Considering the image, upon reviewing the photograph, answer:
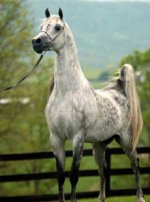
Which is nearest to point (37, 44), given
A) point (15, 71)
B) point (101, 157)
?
point (101, 157)

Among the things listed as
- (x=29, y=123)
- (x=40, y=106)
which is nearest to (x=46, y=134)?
(x=29, y=123)

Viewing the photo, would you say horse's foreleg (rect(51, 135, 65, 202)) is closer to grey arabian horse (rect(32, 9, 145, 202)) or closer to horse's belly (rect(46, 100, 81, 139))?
grey arabian horse (rect(32, 9, 145, 202))

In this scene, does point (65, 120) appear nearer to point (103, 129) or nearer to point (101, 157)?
point (103, 129)

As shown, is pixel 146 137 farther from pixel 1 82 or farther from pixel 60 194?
pixel 60 194

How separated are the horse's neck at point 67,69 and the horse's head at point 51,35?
11 centimetres

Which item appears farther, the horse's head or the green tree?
the green tree

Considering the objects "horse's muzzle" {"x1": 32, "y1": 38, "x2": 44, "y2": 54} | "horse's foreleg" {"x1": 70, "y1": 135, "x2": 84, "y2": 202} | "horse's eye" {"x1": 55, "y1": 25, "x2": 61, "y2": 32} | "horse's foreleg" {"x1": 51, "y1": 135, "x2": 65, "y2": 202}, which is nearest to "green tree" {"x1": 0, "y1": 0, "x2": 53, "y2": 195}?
"horse's foreleg" {"x1": 51, "y1": 135, "x2": 65, "y2": 202}

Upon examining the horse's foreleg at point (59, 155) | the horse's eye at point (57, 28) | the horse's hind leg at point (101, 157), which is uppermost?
the horse's eye at point (57, 28)

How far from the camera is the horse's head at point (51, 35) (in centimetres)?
628

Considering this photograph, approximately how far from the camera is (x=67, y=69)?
21.9ft

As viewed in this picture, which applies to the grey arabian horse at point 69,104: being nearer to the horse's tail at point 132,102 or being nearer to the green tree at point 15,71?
the horse's tail at point 132,102

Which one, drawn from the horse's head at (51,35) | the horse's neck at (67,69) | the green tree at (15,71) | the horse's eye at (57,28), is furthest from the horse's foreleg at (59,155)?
the green tree at (15,71)

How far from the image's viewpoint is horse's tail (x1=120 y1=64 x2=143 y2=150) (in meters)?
7.86

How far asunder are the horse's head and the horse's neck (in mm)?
115
